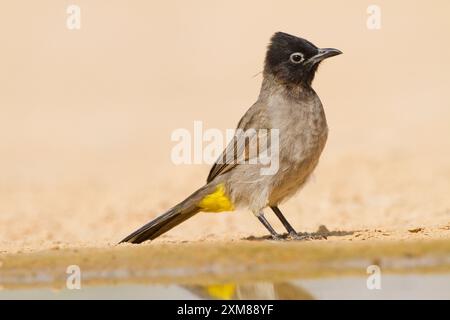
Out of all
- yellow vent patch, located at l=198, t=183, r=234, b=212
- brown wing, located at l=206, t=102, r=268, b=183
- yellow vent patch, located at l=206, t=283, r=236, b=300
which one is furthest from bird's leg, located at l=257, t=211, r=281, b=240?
yellow vent patch, located at l=206, t=283, r=236, b=300

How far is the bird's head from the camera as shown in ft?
28.5

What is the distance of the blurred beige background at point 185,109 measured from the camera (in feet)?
35.5

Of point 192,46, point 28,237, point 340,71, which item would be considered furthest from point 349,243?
point 192,46

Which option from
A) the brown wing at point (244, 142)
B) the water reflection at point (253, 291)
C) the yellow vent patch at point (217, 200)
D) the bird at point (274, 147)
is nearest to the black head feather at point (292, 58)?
the bird at point (274, 147)

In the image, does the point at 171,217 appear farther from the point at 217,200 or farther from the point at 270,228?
the point at 270,228

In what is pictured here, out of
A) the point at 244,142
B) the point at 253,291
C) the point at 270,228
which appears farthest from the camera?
the point at 244,142

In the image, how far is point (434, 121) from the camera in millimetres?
14859

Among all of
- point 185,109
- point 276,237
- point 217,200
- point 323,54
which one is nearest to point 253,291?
point 276,237

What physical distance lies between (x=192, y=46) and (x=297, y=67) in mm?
12808

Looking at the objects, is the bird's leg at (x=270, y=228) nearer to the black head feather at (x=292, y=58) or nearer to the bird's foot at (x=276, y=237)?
the bird's foot at (x=276, y=237)

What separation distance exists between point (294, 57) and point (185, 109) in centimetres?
893

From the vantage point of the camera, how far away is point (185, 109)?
1759 centimetres

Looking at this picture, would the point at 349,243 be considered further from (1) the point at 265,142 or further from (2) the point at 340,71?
(2) the point at 340,71
